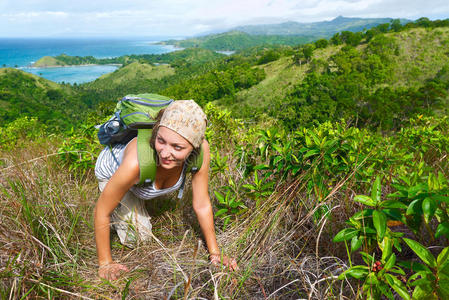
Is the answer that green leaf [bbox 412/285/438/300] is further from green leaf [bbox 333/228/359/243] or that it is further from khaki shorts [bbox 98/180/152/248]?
khaki shorts [bbox 98/180/152/248]

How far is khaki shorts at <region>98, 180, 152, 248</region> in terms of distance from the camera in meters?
1.93

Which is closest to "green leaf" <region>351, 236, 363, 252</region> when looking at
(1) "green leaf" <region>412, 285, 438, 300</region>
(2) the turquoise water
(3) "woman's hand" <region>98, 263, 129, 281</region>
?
(1) "green leaf" <region>412, 285, 438, 300</region>

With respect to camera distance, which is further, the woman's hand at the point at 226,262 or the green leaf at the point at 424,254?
the woman's hand at the point at 226,262

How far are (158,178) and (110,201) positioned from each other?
359mm

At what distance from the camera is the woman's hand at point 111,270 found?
1555mm

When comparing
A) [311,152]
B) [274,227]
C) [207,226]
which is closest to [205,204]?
[207,226]

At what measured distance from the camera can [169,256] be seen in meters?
1.71

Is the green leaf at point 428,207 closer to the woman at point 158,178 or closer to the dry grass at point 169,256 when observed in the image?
the dry grass at point 169,256

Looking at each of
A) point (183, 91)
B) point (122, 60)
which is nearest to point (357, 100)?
point (183, 91)

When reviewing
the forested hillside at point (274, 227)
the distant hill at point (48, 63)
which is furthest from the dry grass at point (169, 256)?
the distant hill at point (48, 63)

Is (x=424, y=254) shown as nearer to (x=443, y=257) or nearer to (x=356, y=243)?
(x=443, y=257)

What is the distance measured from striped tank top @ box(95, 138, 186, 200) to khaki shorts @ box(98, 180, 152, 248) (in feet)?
0.37

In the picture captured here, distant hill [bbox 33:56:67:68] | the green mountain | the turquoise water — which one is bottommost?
the green mountain

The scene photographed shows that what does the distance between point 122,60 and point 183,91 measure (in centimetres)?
14349
